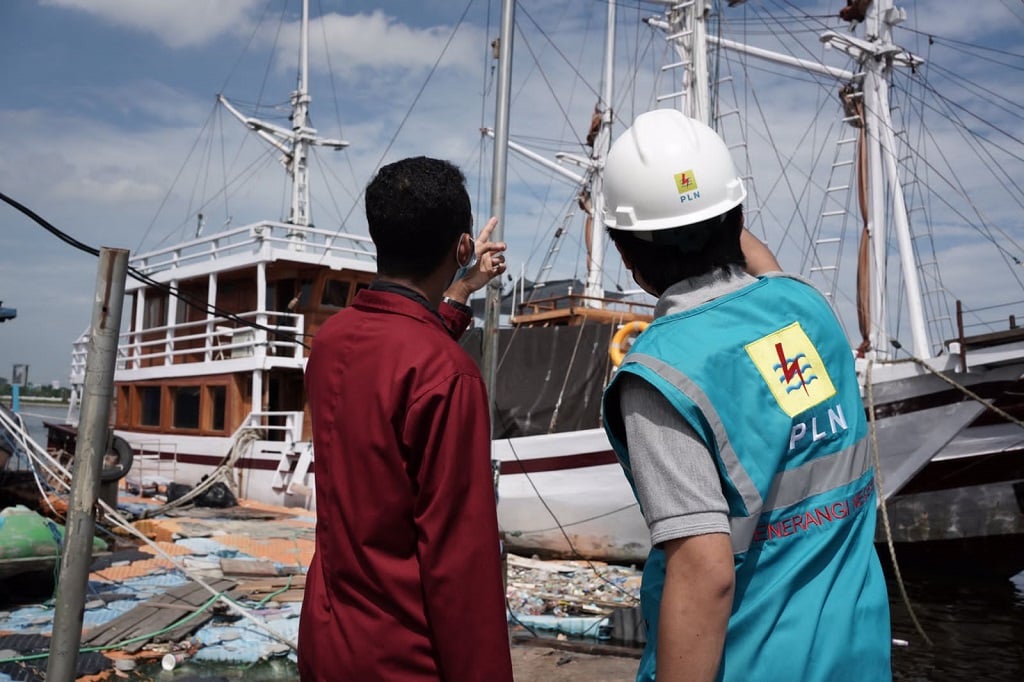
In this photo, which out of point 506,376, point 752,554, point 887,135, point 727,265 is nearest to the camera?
point 752,554

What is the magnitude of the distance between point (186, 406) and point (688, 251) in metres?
18.5

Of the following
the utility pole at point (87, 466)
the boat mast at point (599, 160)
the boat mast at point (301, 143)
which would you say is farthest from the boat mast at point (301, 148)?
the utility pole at point (87, 466)

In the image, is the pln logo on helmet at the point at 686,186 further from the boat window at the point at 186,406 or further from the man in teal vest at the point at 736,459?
the boat window at the point at 186,406

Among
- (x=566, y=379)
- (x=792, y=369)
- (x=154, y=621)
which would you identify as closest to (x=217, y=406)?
(x=566, y=379)

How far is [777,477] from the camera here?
1.59 m

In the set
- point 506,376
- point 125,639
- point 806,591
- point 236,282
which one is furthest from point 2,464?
point 806,591

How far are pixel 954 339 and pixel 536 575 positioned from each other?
6.37 metres

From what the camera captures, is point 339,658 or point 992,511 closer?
point 339,658

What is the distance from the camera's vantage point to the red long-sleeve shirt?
174 cm

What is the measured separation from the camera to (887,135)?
1523 centimetres

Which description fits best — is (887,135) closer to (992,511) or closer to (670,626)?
(992,511)

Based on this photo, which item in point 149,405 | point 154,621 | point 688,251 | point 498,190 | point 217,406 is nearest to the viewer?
point 688,251

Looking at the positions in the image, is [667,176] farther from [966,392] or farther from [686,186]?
[966,392]

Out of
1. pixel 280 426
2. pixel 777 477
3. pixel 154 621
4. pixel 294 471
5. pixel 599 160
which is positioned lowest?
pixel 154 621
